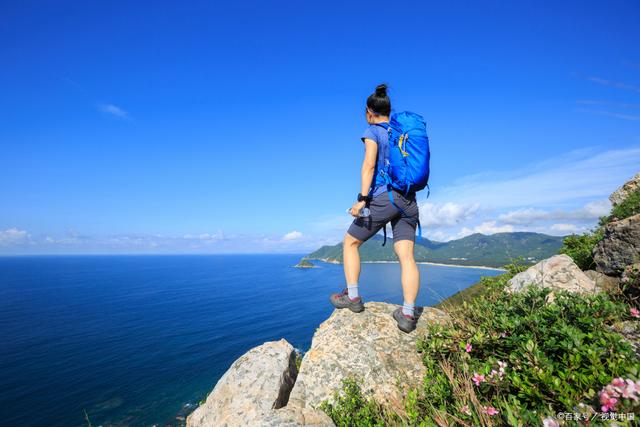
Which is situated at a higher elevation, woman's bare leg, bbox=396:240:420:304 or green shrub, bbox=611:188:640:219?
green shrub, bbox=611:188:640:219

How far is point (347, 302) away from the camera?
6.02 m

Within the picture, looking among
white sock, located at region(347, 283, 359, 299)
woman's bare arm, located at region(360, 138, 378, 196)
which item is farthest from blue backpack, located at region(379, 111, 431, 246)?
white sock, located at region(347, 283, 359, 299)

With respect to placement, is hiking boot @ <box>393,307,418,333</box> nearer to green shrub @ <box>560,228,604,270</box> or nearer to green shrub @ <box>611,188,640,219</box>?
green shrub @ <box>560,228,604,270</box>

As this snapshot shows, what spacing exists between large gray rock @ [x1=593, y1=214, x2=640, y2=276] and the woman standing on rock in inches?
243

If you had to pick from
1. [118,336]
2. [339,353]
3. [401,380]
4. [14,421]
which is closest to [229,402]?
[339,353]

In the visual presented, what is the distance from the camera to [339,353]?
218 inches

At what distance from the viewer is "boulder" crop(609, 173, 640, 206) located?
13.5m

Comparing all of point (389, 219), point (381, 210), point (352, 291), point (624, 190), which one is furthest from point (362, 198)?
point (624, 190)

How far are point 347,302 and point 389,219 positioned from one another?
201 centimetres

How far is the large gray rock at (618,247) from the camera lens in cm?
749

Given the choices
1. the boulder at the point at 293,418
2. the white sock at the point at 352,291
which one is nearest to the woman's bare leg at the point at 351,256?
the white sock at the point at 352,291

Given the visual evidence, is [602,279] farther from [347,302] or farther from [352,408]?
[352,408]

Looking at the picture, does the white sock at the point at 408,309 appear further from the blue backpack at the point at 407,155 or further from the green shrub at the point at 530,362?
the blue backpack at the point at 407,155

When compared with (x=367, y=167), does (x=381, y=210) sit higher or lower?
lower
